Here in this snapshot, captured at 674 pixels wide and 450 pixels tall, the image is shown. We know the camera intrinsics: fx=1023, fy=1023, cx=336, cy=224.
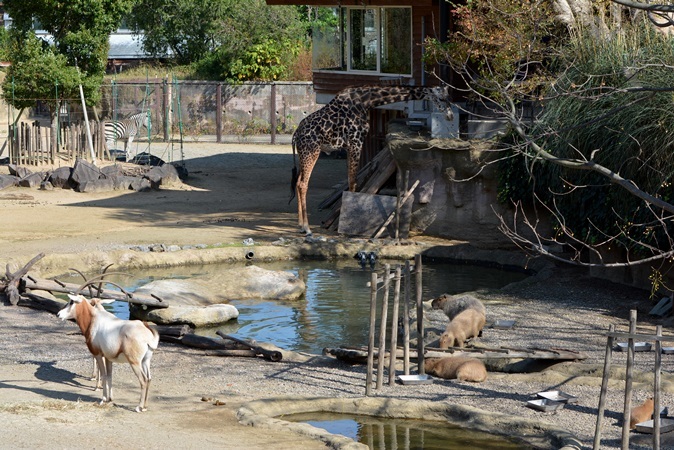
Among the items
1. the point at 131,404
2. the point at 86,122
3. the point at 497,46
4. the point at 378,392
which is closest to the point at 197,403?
the point at 131,404

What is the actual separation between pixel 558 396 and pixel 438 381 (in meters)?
1.30

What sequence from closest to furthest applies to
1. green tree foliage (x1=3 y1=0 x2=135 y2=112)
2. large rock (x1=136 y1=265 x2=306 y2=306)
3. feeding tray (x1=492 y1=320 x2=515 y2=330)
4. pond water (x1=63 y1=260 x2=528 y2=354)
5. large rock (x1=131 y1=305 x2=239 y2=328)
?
feeding tray (x1=492 y1=320 x2=515 y2=330), pond water (x1=63 y1=260 x2=528 y2=354), large rock (x1=131 y1=305 x2=239 y2=328), large rock (x1=136 y1=265 x2=306 y2=306), green tree foliage (x1=3 y1=0 x2=135 y2=112)

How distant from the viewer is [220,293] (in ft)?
48.0

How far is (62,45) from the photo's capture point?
28.4 metres

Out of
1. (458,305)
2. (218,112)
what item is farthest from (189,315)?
(218,112)

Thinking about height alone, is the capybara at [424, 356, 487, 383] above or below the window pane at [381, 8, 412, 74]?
below

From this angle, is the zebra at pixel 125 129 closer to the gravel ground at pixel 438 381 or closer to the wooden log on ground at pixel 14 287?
the wooden log on ground at pixel 14 287

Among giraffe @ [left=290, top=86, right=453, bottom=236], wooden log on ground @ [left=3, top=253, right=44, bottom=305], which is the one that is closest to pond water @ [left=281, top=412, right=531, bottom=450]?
wooden log on ground @ [left=3, top=253, right=44, bottom=305]

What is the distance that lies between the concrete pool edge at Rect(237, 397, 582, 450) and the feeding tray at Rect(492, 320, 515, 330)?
3.58 m

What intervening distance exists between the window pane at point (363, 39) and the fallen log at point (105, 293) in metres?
12.5

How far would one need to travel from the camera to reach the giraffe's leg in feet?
60.7

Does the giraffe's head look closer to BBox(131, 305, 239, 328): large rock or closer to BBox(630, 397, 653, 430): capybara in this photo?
BBox(131, 305, 239, 328): large rock

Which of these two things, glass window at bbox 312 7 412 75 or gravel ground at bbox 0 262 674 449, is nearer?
gravel ground at bbox 0 262 674 449

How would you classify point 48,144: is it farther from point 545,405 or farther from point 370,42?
point 545,405
